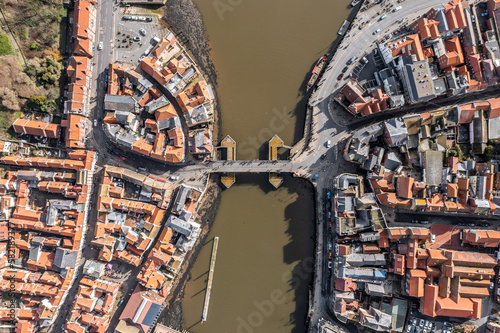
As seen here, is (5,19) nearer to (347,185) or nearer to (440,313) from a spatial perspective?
(347,185)

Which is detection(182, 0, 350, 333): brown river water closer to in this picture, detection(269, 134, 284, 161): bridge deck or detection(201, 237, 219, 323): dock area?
detection(201, 237, 219, 323): dock area

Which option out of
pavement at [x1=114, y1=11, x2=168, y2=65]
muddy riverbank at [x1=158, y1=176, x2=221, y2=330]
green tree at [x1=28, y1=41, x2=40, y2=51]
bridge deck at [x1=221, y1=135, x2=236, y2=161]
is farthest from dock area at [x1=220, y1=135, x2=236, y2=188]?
green tree at [x1=28, y1=41, x2=40, y2=51]

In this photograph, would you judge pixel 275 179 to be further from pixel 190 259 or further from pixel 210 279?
pixel 210 279

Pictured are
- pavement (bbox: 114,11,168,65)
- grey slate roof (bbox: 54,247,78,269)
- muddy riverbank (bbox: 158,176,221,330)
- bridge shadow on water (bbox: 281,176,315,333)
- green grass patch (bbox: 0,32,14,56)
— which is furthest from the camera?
muddy riverbank (bbox: 158,176,221,330)

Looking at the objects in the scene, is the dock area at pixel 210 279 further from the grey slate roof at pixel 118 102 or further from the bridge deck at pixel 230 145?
the grey slate roof at pixel 118 102

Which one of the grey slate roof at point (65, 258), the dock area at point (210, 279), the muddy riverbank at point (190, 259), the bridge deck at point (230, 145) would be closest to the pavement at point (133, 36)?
the bridge deck at point (230, 145)

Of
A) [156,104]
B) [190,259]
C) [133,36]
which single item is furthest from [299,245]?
[133,36]
